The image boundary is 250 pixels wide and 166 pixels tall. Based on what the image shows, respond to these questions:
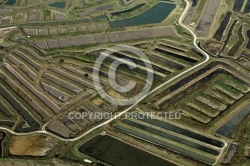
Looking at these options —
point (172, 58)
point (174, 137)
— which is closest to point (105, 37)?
point (172, 58)

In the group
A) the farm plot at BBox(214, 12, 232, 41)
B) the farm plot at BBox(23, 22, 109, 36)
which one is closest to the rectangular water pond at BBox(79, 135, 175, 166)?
the farm plot at BBox(23, 22, 109, 36)

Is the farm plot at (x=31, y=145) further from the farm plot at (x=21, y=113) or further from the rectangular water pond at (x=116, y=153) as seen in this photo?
the rectangular water pond at (x=116, y=153)

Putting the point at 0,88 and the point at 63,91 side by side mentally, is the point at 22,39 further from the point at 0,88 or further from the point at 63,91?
the point at 63,91

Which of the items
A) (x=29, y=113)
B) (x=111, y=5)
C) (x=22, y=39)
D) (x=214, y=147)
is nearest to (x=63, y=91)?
(x=29, y=113)

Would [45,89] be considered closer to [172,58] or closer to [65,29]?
[65,29]

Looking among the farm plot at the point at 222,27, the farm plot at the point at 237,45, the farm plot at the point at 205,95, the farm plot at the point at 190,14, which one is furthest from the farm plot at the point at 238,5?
the farm plot at the point at 205,95

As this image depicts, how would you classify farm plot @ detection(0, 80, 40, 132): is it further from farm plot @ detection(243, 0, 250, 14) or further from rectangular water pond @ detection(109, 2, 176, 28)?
farm plot @ detection(243, 0, 250, 14)
